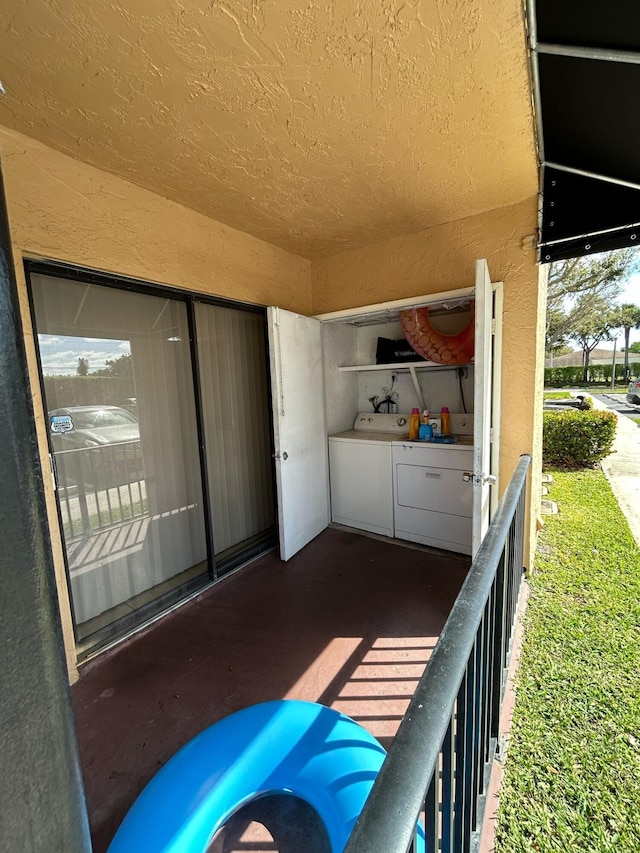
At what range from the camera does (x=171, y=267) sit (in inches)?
96.7

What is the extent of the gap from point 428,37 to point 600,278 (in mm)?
6843

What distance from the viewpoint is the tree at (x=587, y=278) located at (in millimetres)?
6121

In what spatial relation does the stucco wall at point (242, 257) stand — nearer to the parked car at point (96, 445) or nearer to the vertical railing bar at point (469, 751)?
the parked car at point (96, 445)

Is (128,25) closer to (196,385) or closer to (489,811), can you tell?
(196,385)

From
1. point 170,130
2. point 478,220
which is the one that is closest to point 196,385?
point 170,130

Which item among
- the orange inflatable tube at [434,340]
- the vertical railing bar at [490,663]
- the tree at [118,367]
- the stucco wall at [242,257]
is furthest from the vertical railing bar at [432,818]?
the orange inflatable tube at [434,340]

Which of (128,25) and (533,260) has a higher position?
(128,25)

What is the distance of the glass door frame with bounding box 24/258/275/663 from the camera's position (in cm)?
196


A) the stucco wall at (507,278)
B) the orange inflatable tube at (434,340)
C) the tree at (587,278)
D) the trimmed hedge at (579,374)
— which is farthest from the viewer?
the trimmed hedge at (579,374)

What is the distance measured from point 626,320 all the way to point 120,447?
2000cm

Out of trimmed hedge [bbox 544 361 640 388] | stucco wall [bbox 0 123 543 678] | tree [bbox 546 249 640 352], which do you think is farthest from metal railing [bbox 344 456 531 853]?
trimmed hedge [bbox 544 361 640 388]

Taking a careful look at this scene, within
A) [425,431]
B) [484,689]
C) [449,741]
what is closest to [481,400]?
[425,431]

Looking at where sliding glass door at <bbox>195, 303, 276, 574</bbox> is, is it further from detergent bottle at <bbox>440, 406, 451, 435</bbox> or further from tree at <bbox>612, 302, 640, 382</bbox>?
tree at <bbox>612, 302, 640, 382</bbox>

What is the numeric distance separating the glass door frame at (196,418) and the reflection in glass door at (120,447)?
2 centimetres
